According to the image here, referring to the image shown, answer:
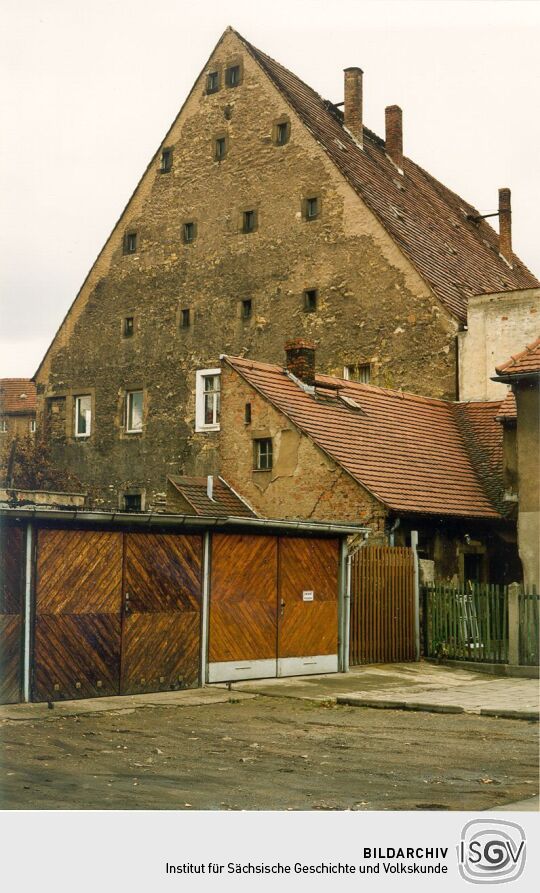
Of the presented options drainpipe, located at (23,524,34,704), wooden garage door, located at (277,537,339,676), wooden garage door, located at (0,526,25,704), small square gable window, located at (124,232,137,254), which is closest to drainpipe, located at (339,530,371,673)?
wooden garage door, located at (277,537,339,676)

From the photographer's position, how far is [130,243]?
123 feet

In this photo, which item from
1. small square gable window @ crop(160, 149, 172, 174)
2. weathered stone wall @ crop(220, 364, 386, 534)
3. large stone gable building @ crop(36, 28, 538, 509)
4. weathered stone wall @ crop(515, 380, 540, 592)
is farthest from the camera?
small square gable window @ crop(160, 149, 172, 174)

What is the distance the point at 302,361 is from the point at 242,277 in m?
8.73

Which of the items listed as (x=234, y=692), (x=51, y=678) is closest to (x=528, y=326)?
(x=234, y=692)

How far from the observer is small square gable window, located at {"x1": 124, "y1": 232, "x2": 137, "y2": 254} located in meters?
37.2

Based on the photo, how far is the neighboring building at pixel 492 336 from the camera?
29000 millimetres

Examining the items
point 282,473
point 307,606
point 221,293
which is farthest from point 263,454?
point 221,293

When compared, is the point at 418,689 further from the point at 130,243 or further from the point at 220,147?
the point at 130,243

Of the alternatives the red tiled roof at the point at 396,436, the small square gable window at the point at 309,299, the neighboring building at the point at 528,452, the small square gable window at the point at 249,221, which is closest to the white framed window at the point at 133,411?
the small square gable window at the point at 249,221

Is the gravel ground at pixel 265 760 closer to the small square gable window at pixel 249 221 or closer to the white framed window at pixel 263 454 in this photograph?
the white framed window at pixel 263 454

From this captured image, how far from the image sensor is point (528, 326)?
28969 mm

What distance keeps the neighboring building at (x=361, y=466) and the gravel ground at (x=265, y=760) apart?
782cm

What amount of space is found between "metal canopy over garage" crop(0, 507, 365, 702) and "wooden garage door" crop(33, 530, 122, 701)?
0.05 ft

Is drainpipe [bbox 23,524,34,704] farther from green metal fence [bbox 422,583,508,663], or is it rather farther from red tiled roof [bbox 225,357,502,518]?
green metal fence [bbox 422,583,508,663]
